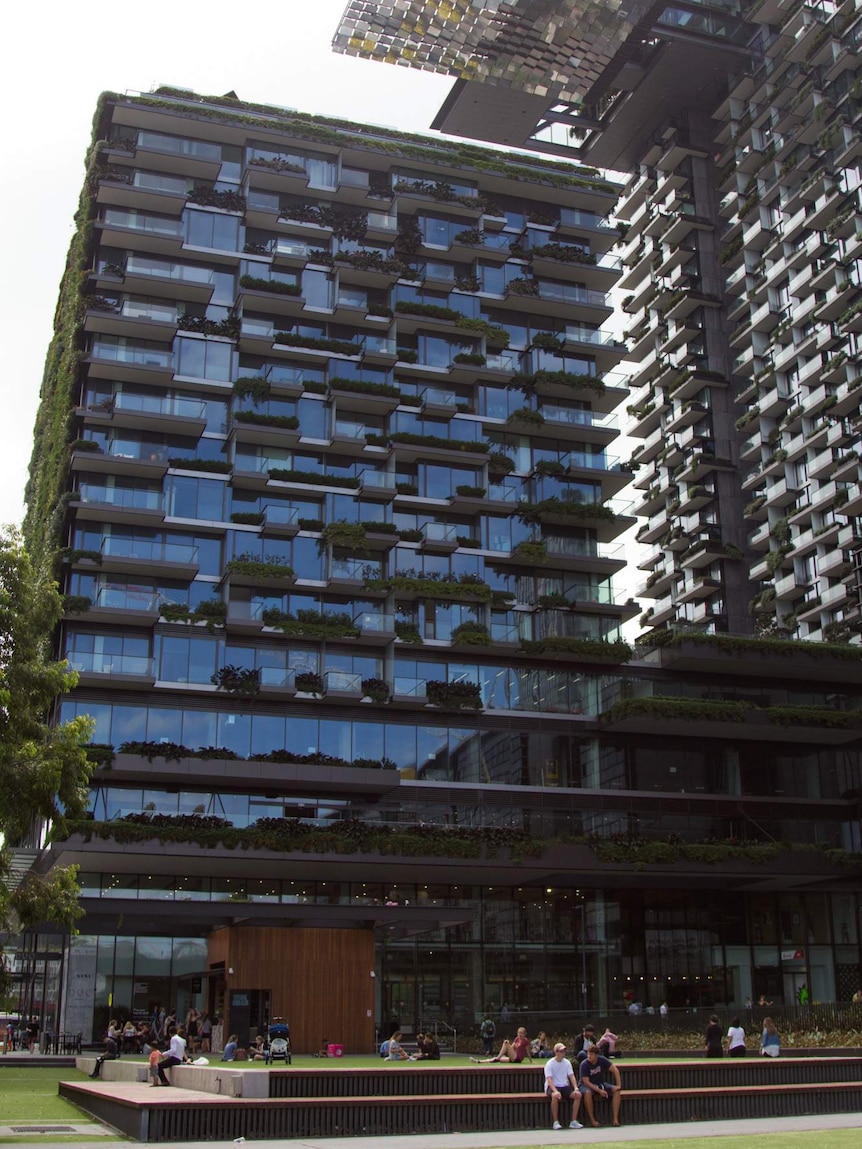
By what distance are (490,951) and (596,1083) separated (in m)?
33.9

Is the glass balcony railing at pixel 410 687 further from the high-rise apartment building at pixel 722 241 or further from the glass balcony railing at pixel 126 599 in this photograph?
the high-rise apartment building at pixel 722 241

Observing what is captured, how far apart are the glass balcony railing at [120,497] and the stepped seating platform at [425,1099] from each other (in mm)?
34932

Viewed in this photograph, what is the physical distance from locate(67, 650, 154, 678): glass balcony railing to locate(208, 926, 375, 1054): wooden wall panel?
47.0ft

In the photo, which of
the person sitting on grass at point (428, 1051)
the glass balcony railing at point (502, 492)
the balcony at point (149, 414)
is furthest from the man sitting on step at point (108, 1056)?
the glass balcony railing at point (502, 492)

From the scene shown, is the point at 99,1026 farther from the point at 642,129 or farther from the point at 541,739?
the point at 642,129

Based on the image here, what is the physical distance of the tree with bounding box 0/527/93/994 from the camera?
66.5 feet

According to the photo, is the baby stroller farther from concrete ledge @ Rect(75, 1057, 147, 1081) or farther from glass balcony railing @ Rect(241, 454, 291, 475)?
glass balcony railing @ Rect(241, 454, 291, 475)

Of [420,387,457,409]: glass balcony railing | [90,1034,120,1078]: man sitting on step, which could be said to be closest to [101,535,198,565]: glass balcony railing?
[420,387,457,409]: glass balcony railing

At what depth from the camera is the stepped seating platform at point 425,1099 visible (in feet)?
60.8

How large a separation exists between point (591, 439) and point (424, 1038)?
3835cm

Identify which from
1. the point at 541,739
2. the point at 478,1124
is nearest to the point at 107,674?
the point at 541,739

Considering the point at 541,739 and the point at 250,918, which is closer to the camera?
the point at 250,918

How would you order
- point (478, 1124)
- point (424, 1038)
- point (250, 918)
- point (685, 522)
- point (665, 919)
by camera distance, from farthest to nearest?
point (685, 522) < point (665, 919) < point (250, 918) < point (424, 1038) < point (478, 1124)

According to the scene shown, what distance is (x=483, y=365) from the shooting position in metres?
63.7
